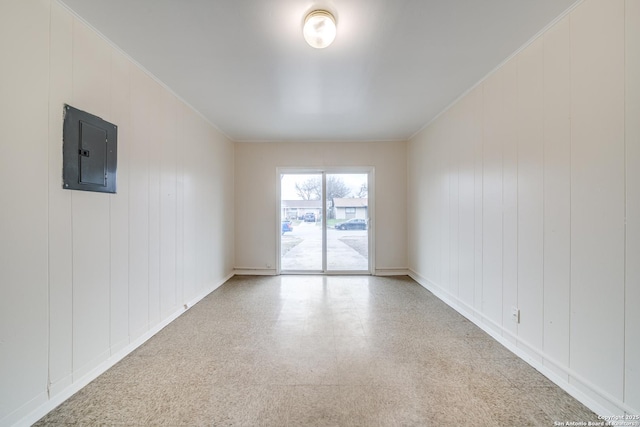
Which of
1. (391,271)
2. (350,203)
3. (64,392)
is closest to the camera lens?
(64,392)

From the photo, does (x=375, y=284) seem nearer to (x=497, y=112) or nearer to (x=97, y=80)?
(x=497, y=112)

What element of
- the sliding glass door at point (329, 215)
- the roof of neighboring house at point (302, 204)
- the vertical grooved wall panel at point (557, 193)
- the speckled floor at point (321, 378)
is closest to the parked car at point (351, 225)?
the sliding glass door at point (329, 215)

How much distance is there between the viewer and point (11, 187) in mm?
1344

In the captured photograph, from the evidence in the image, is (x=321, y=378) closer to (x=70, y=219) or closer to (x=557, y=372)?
(x=557, y=372)

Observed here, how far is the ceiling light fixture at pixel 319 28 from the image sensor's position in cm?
167

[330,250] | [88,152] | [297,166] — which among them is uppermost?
[297,166]

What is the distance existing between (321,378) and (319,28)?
2.52 meters

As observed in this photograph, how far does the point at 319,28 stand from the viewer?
5.64ft

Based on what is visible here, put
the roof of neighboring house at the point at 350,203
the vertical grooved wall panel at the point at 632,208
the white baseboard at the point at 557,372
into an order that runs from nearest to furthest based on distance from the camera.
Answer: the vertical grooved wall panel at the point at 632,208, the white baseboard at the point at 557,372, the roof of neighboring house at the point at 350,203

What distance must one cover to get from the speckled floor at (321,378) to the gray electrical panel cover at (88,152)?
1446mm

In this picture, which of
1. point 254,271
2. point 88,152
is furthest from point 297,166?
point 88,152

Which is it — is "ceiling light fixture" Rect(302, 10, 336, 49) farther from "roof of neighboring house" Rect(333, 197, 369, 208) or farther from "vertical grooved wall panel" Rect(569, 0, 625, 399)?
"roof of neighboring house" Rect(333, 197, 369, 208)

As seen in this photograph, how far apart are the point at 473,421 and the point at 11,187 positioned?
9.64 feet

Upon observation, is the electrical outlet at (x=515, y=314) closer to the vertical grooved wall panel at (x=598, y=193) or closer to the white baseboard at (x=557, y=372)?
the white baseboard at (x=557, y=372)
